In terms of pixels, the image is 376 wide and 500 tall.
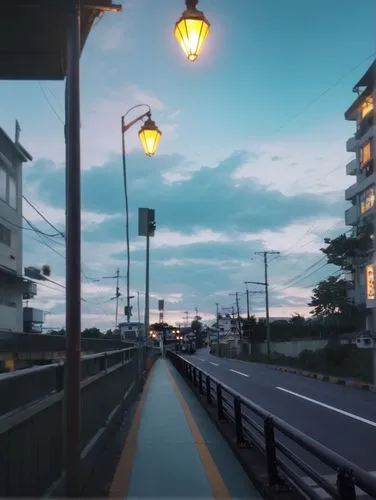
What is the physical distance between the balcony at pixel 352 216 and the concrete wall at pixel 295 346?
9954 millimetres

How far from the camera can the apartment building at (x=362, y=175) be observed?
4516 cm

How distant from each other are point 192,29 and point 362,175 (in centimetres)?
4537

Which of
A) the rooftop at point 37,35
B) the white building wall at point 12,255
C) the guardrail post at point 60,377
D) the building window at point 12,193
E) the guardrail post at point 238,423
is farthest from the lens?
the white building wall at point 12,255

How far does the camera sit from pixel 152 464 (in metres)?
9.00

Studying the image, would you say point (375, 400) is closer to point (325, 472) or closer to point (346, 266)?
point (325, 472)

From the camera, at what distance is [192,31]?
21.0 feet

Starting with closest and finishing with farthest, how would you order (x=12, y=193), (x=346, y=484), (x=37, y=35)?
(x=346, y=484)
(x=37, y=35)
(x=12, y=193)

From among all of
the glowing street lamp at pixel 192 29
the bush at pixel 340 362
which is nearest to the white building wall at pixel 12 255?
the bush at pixel 340 362

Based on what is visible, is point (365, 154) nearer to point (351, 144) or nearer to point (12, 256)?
point (351, 144)

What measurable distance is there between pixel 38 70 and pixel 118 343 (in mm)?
15867

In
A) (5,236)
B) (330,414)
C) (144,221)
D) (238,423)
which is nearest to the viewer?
(238,423)

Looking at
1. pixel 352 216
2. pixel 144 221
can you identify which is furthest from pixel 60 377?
pixel 352 216

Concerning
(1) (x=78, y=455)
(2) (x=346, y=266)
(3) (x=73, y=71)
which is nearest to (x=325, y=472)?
(1) (x=78, y=455)

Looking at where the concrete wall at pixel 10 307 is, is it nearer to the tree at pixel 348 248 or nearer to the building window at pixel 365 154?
the tree at pixel 348 248
